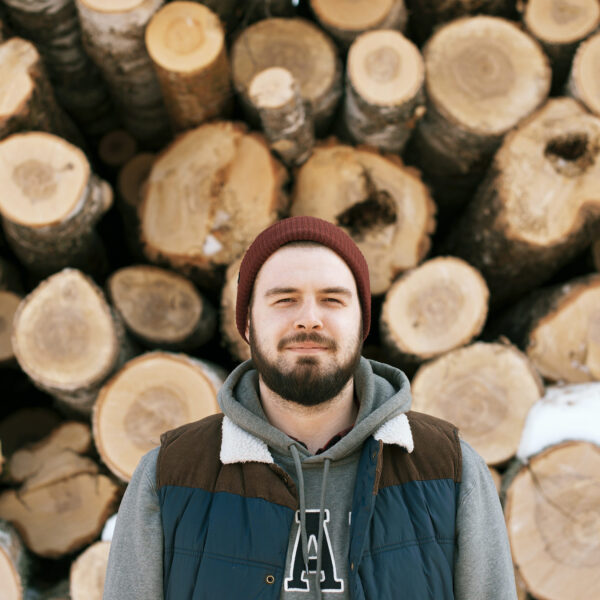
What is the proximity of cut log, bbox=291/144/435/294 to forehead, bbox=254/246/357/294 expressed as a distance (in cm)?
100

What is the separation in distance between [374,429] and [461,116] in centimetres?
179

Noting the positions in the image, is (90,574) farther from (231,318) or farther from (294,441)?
(294,441)

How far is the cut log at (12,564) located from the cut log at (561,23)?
3.28 metres

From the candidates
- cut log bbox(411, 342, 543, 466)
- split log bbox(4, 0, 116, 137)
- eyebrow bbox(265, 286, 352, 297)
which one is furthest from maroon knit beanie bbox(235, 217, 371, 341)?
split log bbox(4, 0, 116, 137)

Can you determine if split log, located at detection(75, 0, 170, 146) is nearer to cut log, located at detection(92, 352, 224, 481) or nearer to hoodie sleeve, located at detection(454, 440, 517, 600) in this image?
cut log, located at detection(92, 352, 224, 481)

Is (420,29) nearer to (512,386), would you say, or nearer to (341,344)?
(512,386)

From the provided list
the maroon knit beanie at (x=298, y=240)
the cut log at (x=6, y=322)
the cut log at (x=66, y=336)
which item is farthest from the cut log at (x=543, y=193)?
the cut log at (x=6, y=322)

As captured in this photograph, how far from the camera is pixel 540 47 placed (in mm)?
2795

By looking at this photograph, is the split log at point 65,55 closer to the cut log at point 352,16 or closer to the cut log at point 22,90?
the cut log at point 22,90

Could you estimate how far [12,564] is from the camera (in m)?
2.18

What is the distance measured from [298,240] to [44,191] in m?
1.32

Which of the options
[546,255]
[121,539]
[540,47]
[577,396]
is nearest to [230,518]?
[121,539]

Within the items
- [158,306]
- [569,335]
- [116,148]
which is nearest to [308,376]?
[158,306]

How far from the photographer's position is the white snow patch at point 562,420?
2.18 metres
